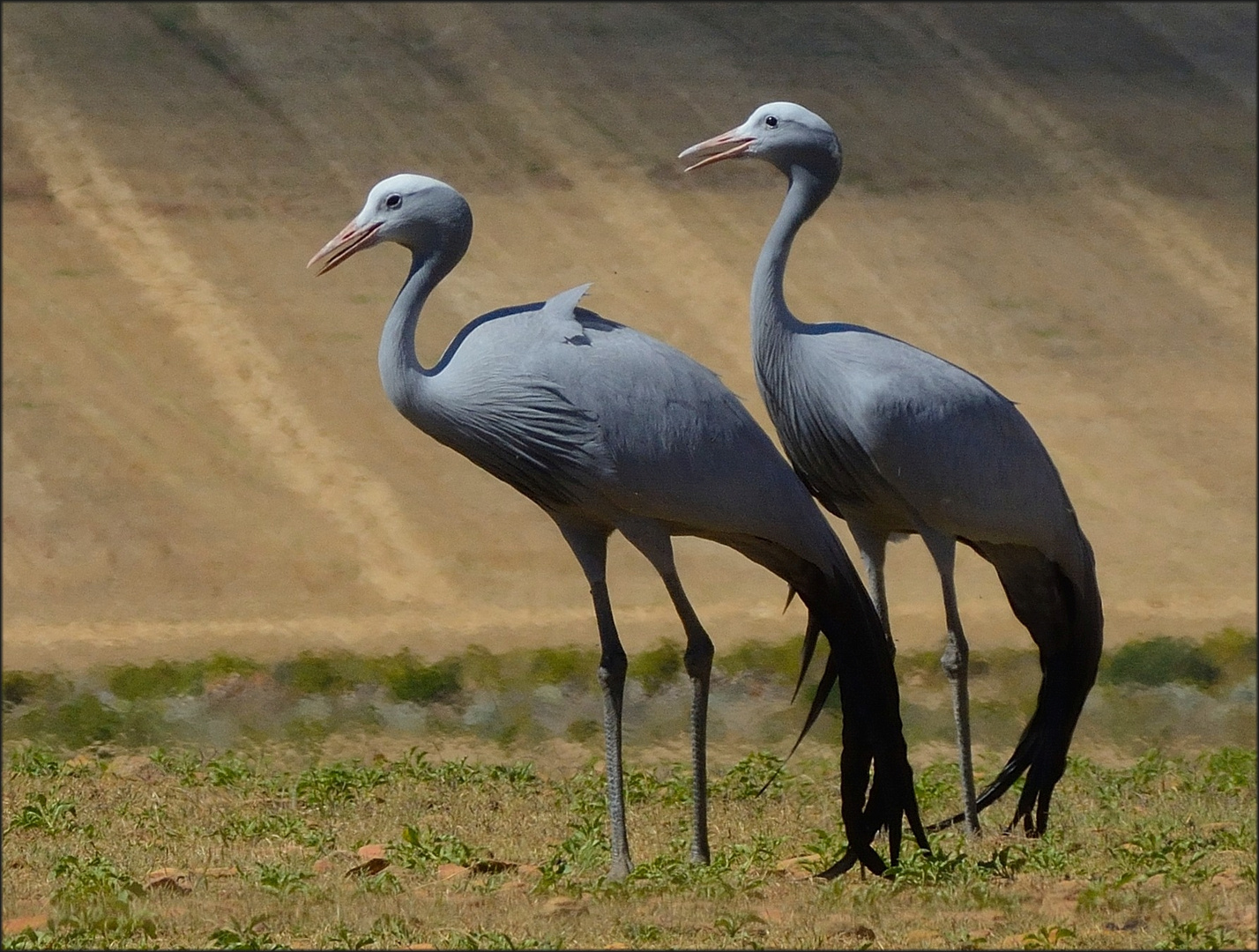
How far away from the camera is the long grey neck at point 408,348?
6.55 metres

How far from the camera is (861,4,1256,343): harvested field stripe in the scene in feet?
76.3

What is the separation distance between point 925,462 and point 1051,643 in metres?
1.09

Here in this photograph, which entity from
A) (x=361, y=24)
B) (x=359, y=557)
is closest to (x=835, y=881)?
(x=359, y=557)

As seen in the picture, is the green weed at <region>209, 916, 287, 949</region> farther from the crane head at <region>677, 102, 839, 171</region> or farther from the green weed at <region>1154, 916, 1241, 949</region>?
the crane head at <region>677, 102, 839, 171</region>

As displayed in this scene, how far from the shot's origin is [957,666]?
7.61 meters

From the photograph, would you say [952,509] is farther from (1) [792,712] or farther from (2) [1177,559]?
(2) [1177,559]

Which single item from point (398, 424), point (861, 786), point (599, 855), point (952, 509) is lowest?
point (398, 424)

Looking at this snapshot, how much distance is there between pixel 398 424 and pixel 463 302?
1.22m

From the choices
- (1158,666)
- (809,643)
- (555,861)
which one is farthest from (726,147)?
(1158,666)

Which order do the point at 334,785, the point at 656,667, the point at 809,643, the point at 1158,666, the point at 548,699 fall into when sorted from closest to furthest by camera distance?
1. the point at 809,643
2. the point at 334,785
3. the point at 548,699
4. the point at 1158,666
5. the point at 656,667

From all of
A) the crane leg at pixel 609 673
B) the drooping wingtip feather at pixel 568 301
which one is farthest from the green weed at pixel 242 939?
the drooping wingtip feather at pixel 568 301

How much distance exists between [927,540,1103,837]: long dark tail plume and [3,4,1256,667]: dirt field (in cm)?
425

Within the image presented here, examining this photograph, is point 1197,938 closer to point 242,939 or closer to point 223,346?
point 242,939

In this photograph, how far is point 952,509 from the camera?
7148 millimetres
